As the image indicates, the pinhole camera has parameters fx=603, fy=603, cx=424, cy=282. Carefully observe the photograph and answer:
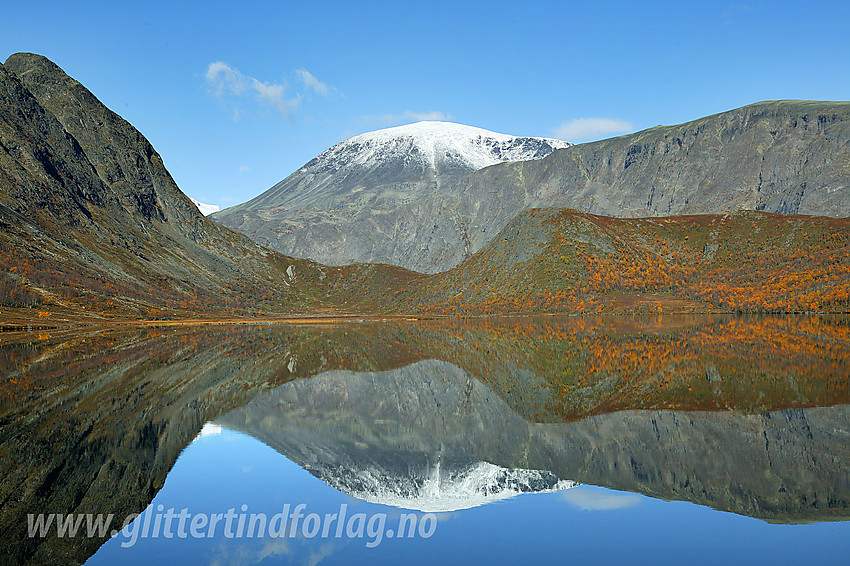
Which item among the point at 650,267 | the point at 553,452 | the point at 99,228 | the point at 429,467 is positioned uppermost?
the point at 650,267

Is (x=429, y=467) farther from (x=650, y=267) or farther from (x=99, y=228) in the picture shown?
(x=650, y=267)

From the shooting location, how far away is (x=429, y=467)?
56.5ft

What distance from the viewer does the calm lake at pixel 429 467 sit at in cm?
1148

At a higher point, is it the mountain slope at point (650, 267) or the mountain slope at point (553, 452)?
the mountain slope at point (650, 267)

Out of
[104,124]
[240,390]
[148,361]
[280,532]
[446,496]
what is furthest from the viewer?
[104,124]

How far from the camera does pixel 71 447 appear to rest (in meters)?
17.6

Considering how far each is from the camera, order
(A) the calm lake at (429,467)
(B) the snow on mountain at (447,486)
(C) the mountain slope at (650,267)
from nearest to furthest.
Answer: (A) the calm lake at (429,467), (B) the snow on mountain at (447,486), (C) the mountain slope at (650,267)

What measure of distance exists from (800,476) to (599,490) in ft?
17.0

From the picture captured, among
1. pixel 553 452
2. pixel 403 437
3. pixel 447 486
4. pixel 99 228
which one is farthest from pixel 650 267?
pixel 447 486

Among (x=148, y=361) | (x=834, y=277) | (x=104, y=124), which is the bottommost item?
(x=148, y=361)

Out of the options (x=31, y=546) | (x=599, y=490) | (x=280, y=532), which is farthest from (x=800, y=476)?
(x=31, y=546)

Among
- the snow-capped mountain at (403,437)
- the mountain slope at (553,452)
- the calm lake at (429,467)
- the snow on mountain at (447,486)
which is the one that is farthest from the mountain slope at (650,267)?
the snow on mountain at (447,486)

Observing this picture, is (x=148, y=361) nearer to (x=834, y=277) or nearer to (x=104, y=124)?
(x=834, y=277)

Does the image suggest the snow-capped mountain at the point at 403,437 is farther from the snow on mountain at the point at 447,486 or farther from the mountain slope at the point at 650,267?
the mountain slope at the point at 650,267
